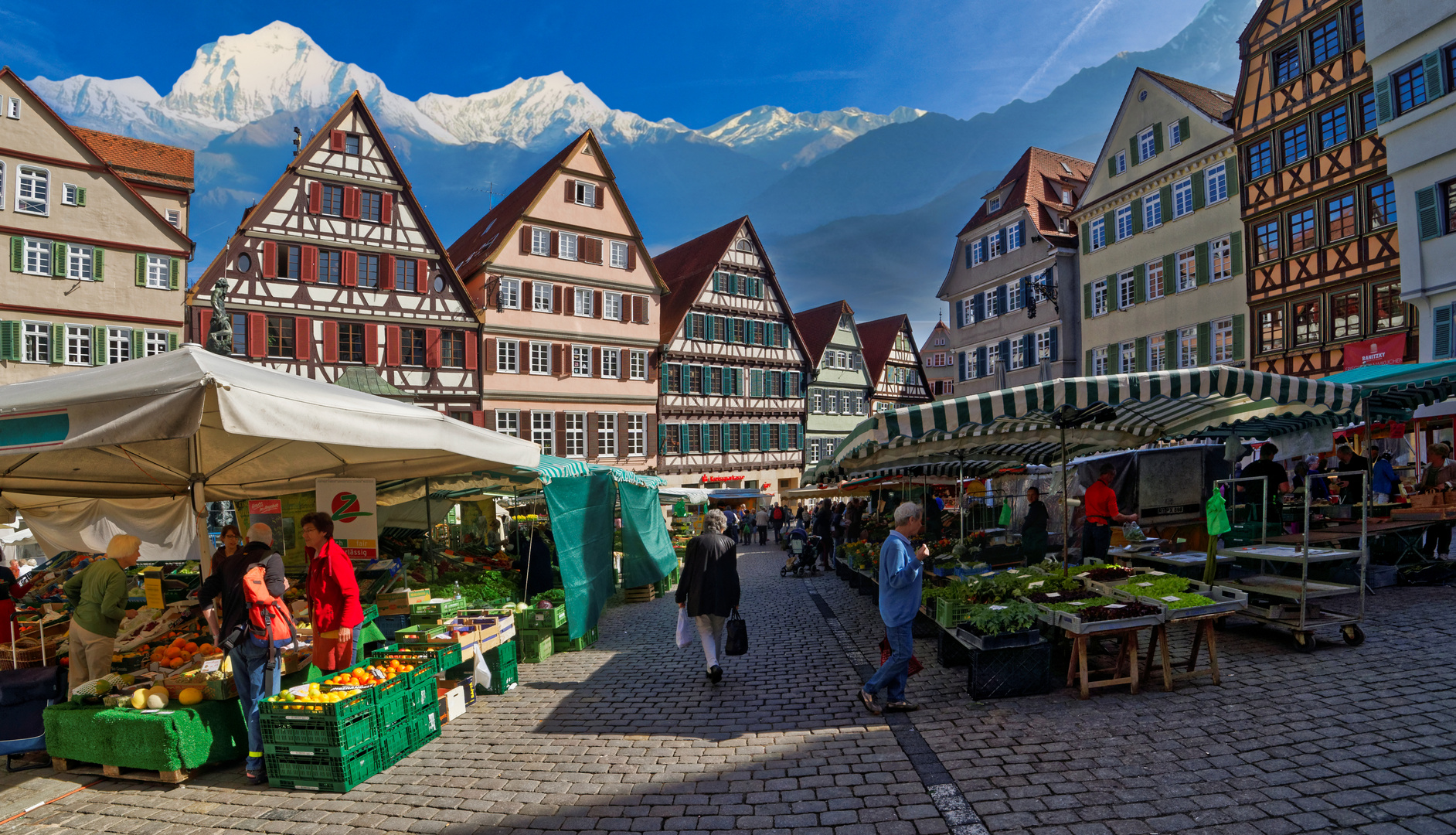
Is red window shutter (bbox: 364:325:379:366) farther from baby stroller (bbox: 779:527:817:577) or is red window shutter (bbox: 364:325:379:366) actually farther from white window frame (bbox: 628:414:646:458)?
baby stroller (bbox: 779:527:817:577)

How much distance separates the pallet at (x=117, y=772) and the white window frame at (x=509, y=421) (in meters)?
25.1

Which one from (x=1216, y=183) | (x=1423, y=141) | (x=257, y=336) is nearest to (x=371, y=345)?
(x=257, y=336)

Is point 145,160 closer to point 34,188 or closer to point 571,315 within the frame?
point 34,188

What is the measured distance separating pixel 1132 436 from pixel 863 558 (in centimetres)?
497

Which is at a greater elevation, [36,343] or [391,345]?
[391,345]

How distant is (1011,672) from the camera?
273 inches

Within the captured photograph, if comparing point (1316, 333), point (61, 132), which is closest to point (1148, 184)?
point (1316, 333)

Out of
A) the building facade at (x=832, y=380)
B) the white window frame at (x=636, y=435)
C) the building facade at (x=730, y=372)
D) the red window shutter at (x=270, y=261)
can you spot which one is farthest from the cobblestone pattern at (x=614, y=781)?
the building facade at (x=832, y=380)

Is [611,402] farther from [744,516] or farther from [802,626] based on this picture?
[802,626]

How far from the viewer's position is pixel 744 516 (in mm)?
37844

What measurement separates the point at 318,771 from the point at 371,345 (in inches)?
980

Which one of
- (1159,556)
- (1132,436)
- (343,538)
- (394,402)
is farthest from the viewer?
(1132,436)

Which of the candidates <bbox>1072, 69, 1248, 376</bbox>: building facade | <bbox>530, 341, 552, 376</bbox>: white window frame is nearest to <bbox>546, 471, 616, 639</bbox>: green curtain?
<bbox>530, 341, 552, 376</bbox>: white window frame

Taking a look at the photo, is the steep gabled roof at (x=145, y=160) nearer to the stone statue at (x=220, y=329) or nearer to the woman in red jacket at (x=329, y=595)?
the stone statue at (x=220, y=329)
